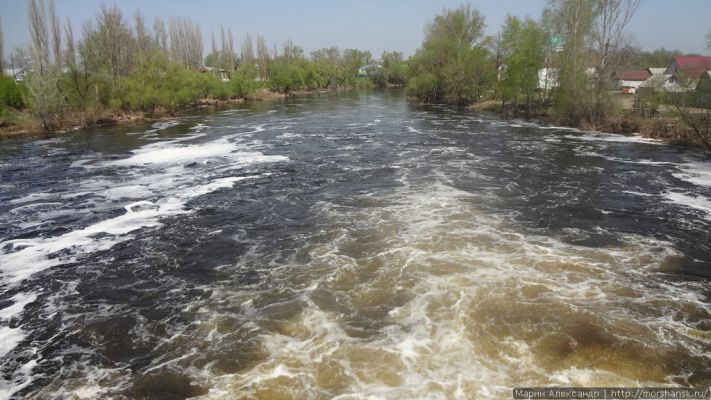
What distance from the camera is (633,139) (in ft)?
106

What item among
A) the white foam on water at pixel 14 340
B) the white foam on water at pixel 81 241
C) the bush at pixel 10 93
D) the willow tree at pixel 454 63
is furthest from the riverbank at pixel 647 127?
the bush at pixel 10 93

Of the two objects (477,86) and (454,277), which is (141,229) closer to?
(454,277)

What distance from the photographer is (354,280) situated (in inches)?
441

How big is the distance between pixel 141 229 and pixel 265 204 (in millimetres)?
4923

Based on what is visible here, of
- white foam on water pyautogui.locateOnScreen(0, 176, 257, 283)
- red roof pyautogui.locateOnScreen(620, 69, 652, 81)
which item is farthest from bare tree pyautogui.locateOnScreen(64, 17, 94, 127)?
red roof pyautogui.locateOnScreen(620, 69, 652, 81)

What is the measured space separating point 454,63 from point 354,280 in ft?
186

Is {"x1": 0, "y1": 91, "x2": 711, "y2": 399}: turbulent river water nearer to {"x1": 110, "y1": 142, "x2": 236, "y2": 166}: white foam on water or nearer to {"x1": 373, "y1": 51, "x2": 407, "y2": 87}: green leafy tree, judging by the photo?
{"x1": 110, "y1": 142, "x2": 236, "y2": 166}: white foam on water

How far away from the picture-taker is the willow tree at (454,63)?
201 feet

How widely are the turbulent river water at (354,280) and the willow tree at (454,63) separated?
132 ft

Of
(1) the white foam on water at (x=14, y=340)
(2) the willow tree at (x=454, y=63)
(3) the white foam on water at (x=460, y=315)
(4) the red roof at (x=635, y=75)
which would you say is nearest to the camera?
(3) the white foam on water at (x=460, y=315)

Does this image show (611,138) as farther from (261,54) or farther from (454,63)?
(261,54)

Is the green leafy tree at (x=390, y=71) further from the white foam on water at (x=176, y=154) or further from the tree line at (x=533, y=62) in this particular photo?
the white foam on water at (x=176, y=154)

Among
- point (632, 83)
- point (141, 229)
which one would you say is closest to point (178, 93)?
point (141, 229)

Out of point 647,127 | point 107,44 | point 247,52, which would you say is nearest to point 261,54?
point 247,52
